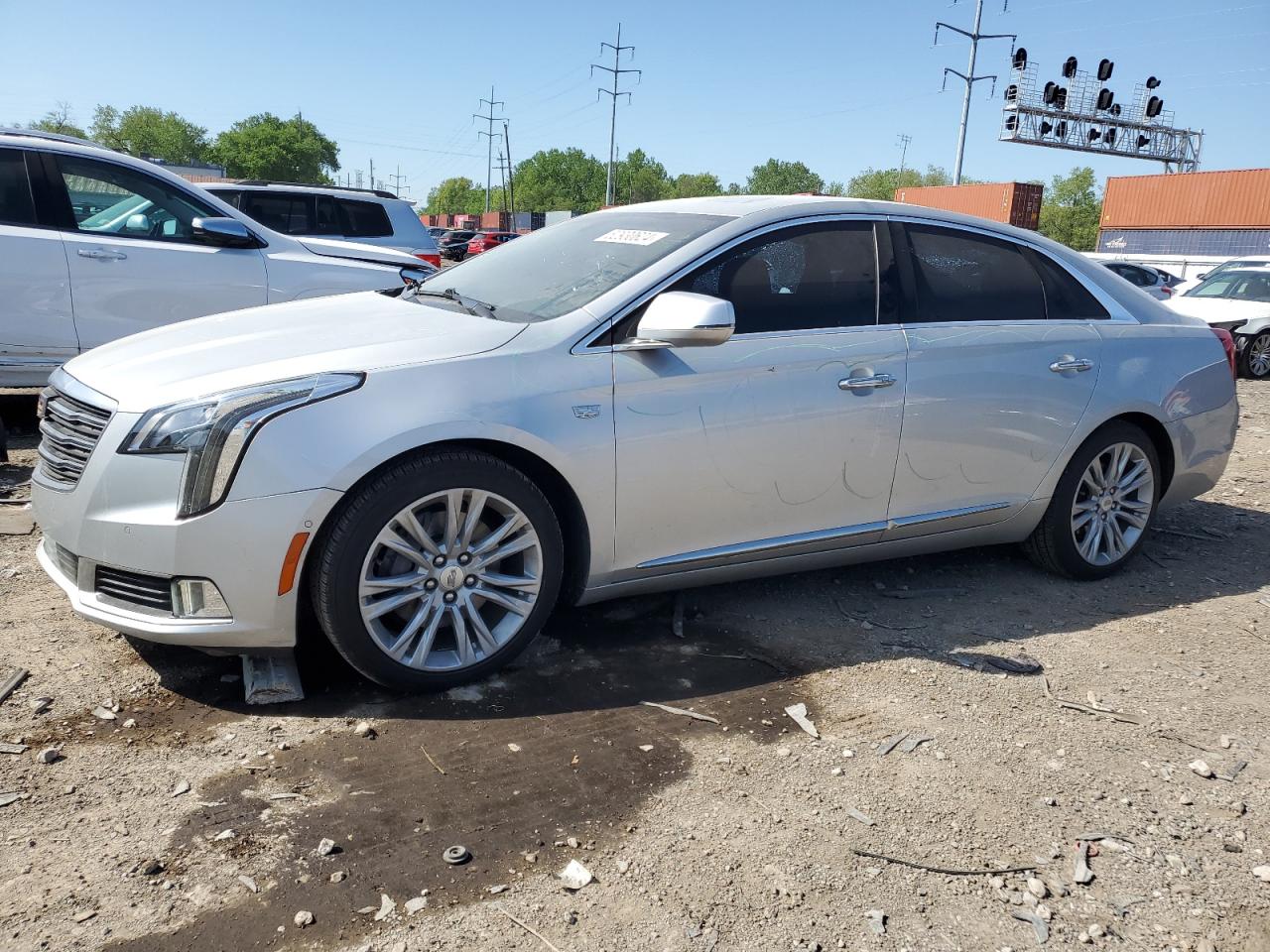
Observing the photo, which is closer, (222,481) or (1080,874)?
(1080,874)

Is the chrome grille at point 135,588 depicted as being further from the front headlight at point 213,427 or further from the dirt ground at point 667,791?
the dirt ground at point 667,791

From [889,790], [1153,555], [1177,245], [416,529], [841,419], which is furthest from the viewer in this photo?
[1177,245]

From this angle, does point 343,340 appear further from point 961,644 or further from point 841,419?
point 961,644

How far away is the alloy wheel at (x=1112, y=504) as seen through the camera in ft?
15.2

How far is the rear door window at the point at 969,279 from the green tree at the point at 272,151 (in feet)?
353

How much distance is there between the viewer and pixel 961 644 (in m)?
3.96

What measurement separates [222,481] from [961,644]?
281 cm

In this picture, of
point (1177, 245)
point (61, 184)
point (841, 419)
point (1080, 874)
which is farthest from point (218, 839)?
point (1177, 245)

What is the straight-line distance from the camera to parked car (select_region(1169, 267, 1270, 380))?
44.4ft

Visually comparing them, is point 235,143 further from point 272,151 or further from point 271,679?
point 271,679

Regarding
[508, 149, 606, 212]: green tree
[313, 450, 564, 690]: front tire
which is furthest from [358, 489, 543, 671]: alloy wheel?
[508, 149, 606, 212]: green tree

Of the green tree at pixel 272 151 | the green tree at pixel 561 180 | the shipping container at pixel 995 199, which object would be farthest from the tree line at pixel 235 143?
the shipping container at pixel 995 199

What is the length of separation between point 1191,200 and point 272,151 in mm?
89023

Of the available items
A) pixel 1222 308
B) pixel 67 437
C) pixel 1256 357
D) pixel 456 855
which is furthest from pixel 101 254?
pixel 1256 357
